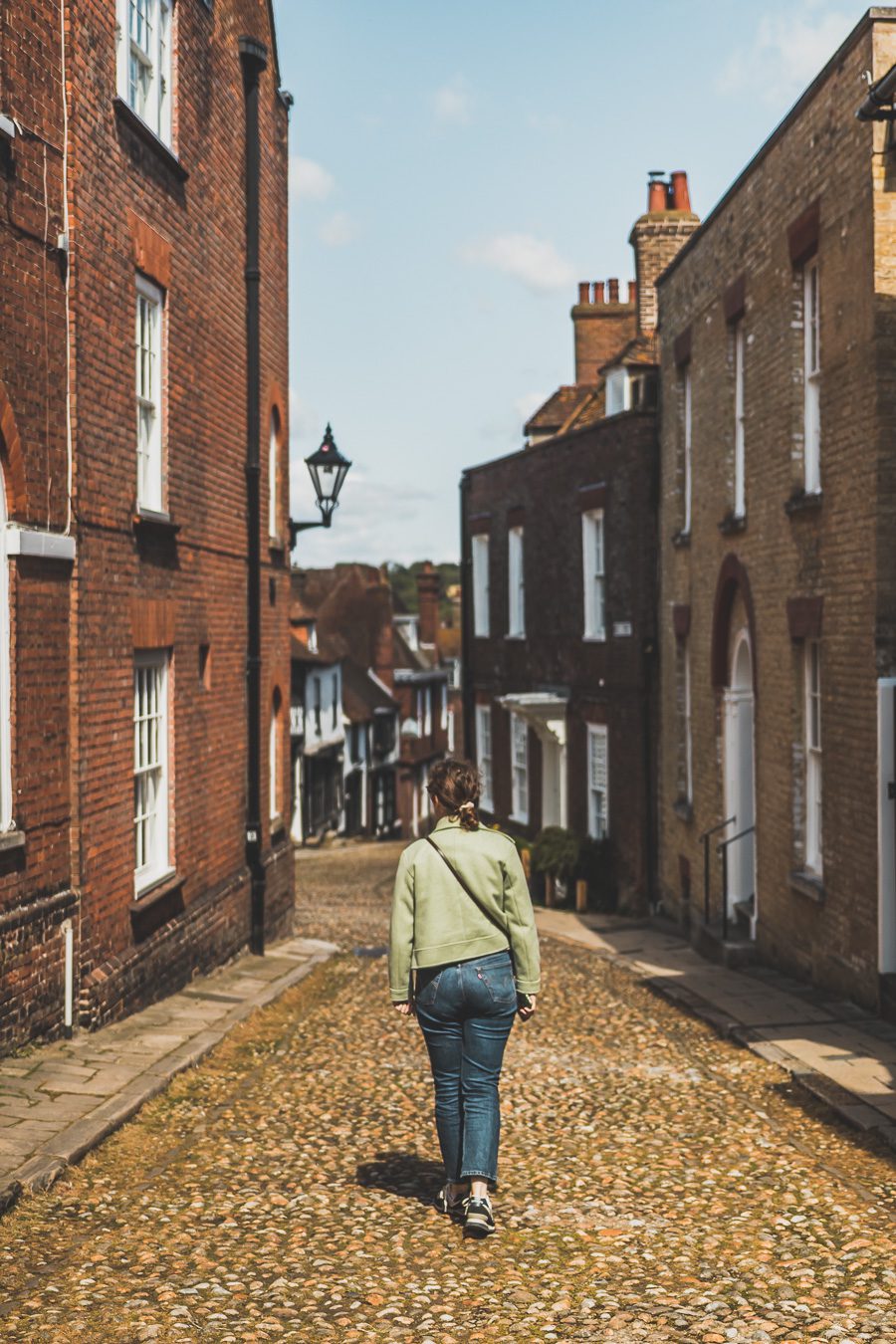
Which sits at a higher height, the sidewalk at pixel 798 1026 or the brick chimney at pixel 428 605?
the brick chimney at pixel 428 605

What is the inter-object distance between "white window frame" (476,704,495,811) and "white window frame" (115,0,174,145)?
18252mm

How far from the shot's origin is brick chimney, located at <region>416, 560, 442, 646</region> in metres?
57.4

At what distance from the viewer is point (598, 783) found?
75.9 feet

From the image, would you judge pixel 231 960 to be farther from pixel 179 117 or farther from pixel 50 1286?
pixel 50 1286

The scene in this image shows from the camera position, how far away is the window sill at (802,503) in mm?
11852

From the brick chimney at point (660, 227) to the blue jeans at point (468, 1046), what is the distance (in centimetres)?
1958

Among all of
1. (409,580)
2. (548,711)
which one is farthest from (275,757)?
(409,580)

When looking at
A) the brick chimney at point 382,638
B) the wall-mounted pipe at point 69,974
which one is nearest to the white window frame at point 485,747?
the wall-mounted pipe at point 69,974

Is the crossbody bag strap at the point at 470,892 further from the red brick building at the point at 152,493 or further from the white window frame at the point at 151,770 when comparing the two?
the white window frame at the point at 151,770

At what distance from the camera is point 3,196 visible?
826cm

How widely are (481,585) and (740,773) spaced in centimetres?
1441

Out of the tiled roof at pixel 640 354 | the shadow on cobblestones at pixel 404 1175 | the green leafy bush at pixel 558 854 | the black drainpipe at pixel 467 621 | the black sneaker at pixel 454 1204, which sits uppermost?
the tiled roof at pixel 640 354

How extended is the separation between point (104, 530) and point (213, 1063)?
12.1 feet

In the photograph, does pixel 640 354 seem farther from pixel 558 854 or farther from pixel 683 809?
pixel 558 854
